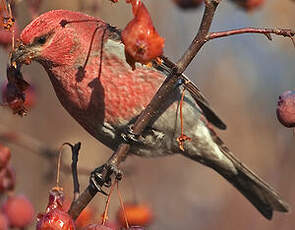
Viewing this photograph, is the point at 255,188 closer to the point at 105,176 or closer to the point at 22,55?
the point at 105,176

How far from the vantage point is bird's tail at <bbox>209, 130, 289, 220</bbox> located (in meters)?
4.46

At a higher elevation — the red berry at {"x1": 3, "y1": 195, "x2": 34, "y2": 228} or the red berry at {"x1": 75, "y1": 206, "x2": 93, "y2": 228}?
the red berry at {"x1": 75, "y1": 206, "x2": 93, "y2": 228}

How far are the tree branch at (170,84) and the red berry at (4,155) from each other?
0.55 meters

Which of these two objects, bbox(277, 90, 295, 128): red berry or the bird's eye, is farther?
the bird's eye

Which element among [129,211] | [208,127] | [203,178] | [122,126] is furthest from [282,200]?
[203,178]

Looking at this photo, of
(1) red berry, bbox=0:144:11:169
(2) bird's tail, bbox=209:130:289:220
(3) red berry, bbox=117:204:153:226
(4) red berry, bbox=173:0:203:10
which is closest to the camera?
(1) red berry, bbox=0:144:11:169

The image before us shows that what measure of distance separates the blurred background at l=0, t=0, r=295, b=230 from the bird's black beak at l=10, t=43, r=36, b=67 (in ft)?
4.77

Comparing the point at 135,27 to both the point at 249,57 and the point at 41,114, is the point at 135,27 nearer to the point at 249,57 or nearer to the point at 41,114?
the point at 41,114

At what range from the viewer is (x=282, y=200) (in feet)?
14.7

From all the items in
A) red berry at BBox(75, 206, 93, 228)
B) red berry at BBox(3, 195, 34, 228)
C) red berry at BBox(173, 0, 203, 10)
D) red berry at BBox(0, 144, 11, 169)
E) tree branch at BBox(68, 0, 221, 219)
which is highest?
red berry at BBox(173, 0, 203, 10)

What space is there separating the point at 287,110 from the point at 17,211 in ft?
5.44

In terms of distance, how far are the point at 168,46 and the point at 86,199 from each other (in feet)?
14.4

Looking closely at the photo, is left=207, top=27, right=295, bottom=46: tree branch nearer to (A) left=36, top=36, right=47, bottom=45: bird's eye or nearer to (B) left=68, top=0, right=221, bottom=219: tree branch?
(B) left=68, top=0, right=221, bottom=219: tree branch

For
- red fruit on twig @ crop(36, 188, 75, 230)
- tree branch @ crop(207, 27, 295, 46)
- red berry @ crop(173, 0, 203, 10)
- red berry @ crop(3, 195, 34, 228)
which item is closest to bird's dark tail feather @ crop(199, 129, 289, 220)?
red berry @ crop(173, 0, 203, 10)
